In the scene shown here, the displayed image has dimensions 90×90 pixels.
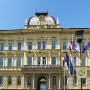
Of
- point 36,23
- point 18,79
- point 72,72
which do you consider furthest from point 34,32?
point 72,72

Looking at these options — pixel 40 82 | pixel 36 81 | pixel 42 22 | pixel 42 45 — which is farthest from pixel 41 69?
pixel 40 82

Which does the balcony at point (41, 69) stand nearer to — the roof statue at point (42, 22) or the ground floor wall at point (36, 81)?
the ground floor wall at point (36, 81)

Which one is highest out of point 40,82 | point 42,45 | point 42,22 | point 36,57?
point 42,22

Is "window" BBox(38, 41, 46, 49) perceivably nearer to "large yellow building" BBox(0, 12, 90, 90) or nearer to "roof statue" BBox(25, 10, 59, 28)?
"large yellow building" BBox(0, 12, 90, 90)

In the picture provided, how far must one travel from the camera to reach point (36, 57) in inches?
2090

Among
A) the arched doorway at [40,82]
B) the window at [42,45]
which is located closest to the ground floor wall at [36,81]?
the arched doorway at [40,82]

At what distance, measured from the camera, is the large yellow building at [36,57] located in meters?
51.9

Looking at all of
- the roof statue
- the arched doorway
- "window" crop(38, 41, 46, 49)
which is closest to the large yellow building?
"window" crop(38, 41, 46, 49)

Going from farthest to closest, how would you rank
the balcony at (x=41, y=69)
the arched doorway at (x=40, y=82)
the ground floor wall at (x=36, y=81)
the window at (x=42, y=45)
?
the arched doorway at (x=40, y=82), the window at (x=42, y=45), the ground floor wall at (x=36, y=81), the balcony at (x=41, y=69)

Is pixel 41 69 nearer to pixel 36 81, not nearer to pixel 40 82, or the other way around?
pixel 36 81

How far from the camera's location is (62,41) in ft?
177

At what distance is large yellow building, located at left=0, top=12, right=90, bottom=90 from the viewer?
51938 mm

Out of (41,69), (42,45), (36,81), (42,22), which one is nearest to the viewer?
(41,69)

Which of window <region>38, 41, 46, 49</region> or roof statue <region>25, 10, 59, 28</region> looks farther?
roof statue <region>25, 10, 59, 28</region>
